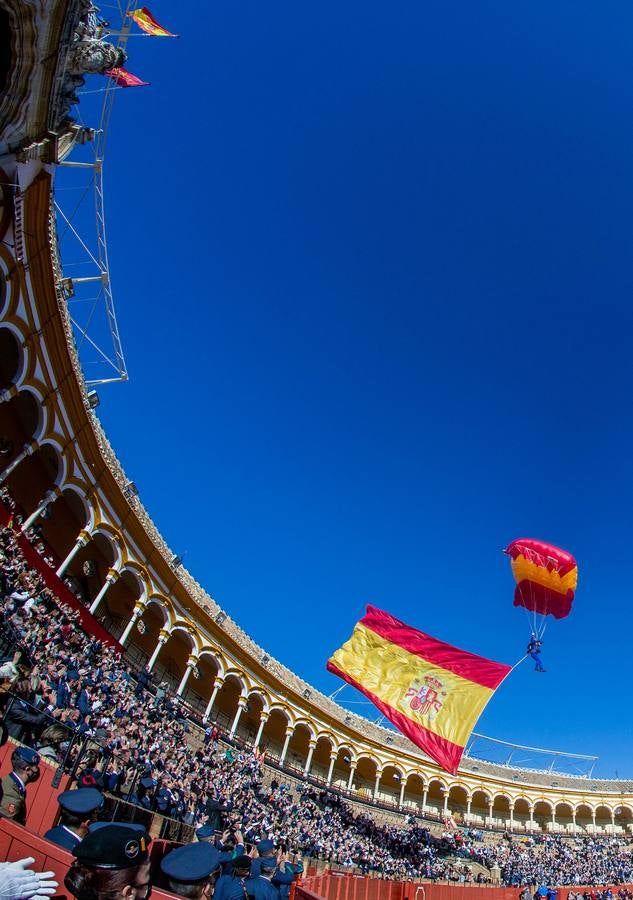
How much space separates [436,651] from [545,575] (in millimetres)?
5961

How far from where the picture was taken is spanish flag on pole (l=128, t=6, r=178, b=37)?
18359mm

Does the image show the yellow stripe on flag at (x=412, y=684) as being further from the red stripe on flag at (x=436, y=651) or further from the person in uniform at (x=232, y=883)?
the person in uniform at (x=232, y=883)

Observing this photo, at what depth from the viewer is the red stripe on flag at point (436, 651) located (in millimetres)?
19172

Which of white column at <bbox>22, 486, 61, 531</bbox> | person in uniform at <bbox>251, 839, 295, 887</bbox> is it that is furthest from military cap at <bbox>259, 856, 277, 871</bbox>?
white column at <bbox>22, 486, 61, 531</bbox>

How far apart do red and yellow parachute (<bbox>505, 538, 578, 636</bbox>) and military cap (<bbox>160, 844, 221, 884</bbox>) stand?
66.9 ft

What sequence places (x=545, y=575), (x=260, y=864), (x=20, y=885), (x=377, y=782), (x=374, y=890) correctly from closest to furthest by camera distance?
(x=20, y=885)
(x=260, y=864)
(x=374, y=890)
(x=545, y=575)
(x=377, y=782)

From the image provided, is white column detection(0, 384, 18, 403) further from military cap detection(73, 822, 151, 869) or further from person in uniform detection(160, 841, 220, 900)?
military cap detection(73, 822, 151, 869)

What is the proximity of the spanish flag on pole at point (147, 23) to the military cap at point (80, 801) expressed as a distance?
75.1 ft

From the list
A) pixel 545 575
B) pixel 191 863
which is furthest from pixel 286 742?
pixel 191 863

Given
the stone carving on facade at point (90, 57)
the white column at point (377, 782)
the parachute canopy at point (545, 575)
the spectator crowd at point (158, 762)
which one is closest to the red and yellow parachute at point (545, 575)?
the parachute canopy at point (545, 575)

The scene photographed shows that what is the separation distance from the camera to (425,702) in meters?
19.0

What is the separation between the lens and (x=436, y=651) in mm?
20078

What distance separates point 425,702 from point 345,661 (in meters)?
3.29

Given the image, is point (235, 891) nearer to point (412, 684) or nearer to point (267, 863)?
point (267, 863)
